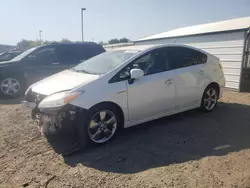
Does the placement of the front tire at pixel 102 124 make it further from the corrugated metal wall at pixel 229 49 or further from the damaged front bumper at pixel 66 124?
the corrugated metal wall at pixel 229 49

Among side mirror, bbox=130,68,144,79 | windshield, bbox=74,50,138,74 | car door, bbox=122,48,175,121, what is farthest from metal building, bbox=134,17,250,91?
side mirror, bbox=130,68,144,79

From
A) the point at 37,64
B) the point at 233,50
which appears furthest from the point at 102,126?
the point at 233,50

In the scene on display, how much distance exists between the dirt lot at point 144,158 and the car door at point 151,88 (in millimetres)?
440

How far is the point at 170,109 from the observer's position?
4.57 metres

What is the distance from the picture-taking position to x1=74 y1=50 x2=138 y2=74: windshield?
4133 millimetres

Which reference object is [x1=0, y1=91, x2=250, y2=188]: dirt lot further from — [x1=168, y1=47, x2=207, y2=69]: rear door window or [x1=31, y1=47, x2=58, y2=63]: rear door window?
[x1=31, y1=47, x2=58, y2=63]: rear door window

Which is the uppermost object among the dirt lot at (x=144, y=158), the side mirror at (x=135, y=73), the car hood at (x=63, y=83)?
the side mirror at (x=135, y=73)

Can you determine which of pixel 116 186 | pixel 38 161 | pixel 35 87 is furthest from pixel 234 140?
pixel 35 87

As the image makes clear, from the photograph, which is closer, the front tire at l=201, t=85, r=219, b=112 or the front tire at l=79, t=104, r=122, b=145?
the front tire at l=79, t=104, r=122, b=145

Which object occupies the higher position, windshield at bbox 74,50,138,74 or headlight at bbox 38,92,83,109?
windshield at bbox 74,50,138,74

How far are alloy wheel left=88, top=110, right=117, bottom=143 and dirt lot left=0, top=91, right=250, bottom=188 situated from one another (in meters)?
0.17

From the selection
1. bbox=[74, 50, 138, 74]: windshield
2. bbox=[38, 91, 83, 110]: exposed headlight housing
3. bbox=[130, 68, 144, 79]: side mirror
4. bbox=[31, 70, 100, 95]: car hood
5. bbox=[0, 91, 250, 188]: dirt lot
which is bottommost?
bbox=[0, 91, 250, 188]: dirt lot

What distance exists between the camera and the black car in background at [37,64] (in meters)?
7.46

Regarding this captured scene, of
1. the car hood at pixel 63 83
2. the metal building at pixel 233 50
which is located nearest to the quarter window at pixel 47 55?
the car hood at pixel 63 83
